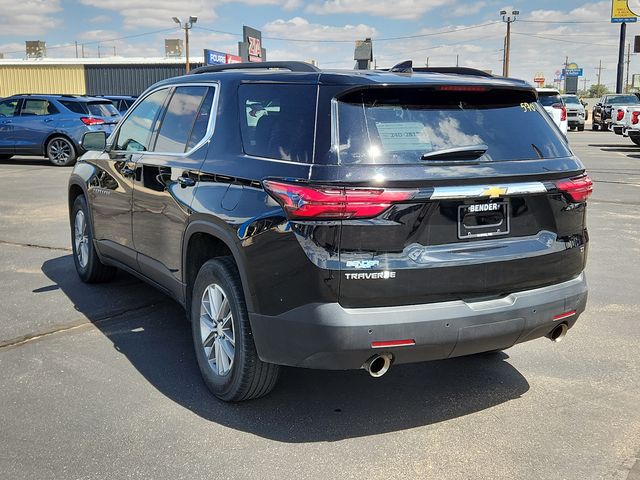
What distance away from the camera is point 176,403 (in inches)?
152

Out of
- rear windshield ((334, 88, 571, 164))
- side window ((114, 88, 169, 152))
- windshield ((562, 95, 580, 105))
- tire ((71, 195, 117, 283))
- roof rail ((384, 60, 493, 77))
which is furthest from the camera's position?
windshield ((562, 95, 580, 105))

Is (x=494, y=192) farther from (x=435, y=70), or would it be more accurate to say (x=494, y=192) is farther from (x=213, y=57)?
(x=213, y=57)

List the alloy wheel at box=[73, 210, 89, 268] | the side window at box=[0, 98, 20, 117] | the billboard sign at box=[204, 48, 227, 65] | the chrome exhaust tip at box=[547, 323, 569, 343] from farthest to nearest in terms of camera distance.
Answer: the billboard sign at box=[204, 48, 227, 65], the side window at box=[0, 98, 20, 117], the alloy wheel at box=[73, 210, 89, 268], the chrome exhaust tip at box=[547, 323, 569, 343]

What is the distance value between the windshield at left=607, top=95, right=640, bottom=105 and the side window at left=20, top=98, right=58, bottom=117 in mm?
26436

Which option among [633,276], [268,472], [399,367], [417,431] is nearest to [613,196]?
[633,276]

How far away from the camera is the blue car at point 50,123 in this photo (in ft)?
57.4

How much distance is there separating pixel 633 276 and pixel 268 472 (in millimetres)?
4800

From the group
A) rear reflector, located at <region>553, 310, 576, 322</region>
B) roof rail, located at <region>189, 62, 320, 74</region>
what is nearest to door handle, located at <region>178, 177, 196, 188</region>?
roof rail, located at <region>189, 62, 320, 74</region>

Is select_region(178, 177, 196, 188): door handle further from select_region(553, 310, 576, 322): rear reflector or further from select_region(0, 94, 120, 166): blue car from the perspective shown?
select_region(0, 94, 120, 166): blue car

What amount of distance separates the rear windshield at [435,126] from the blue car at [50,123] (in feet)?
50.0

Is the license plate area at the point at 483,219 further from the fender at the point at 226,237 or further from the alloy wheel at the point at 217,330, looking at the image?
the alloy wheel at the point at 217,330

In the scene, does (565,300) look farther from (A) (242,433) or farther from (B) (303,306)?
(A) (242,433)

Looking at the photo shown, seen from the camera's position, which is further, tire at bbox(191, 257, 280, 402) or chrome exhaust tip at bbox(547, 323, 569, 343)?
chrome exhaust tip at bbox(547, 323, 569, 343)

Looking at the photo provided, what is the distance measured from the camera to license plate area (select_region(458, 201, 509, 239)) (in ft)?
10.7
